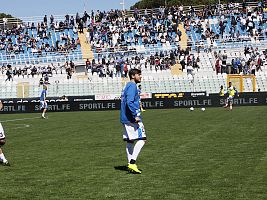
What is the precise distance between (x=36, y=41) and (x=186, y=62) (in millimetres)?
→ 17934

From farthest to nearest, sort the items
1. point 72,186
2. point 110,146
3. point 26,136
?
point 26,136, point 110,146, point 72,186

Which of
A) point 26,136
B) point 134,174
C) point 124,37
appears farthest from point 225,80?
point 134,174

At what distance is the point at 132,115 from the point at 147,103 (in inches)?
1149

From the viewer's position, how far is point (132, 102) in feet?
35.5

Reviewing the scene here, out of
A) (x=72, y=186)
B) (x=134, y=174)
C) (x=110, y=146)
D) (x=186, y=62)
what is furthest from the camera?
(x=186, y=62)

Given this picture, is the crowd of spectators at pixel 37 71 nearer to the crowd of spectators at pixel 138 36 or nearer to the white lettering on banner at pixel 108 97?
the crowd of spectators at pixel 138 36

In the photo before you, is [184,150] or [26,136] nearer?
[184,150]

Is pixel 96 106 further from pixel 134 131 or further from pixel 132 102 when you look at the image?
pixel 132 102

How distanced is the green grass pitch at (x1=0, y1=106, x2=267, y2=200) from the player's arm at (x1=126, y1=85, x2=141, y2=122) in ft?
3.65

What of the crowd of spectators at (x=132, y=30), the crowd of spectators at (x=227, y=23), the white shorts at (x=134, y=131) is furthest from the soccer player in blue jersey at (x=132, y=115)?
the crowd of spectators at (x=132, y=30)

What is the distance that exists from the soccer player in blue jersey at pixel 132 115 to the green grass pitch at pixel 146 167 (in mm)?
450

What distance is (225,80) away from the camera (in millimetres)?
41875

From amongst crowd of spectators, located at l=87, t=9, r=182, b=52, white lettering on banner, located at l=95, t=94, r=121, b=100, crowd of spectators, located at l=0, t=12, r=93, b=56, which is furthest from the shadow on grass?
crowd of spectators, located at l=0, t=12, r=93, b=56

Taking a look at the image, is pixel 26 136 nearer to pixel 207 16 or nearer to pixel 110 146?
pixel 110 146
